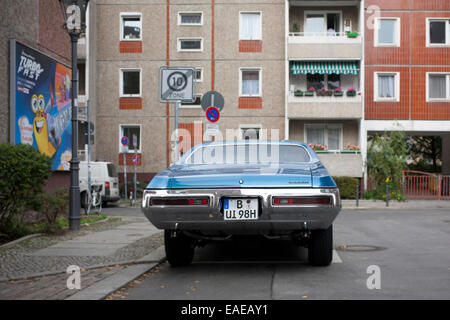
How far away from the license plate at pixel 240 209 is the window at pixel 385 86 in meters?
25.8

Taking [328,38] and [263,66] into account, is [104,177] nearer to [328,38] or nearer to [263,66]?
[263,66]

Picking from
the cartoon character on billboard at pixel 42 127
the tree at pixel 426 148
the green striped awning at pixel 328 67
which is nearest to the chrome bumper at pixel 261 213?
the cartoon character on billboard at pixel 42 127

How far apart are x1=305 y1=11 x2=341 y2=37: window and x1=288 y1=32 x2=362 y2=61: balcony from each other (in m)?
1.46

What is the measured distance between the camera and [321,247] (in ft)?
22.5

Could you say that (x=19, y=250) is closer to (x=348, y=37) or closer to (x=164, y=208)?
(x=164, y=208)

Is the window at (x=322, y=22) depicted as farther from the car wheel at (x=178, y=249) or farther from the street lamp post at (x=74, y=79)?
the car wheel at (x=178, y=249)

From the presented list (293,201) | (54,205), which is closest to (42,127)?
(54,205)

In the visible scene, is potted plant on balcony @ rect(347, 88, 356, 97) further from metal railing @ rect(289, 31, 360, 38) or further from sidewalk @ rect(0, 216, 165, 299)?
sidewalk @ rect(0, 216, 165, 299)

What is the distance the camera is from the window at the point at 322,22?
3131 centimetres

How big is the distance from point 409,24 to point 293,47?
6.31m

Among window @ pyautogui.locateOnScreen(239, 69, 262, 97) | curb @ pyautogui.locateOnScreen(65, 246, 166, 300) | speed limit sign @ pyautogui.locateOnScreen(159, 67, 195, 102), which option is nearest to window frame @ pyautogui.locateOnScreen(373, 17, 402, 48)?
window @ pyautogui.locateOnScreen(239, 69, 262, 97)

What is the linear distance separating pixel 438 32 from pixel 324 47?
20.5 feet
